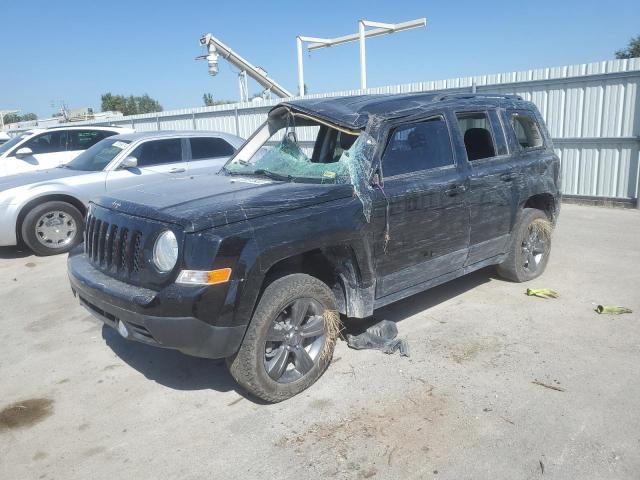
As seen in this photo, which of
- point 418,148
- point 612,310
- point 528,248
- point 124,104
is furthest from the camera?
point 124,104

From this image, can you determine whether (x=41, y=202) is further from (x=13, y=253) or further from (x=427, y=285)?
(x=427, y=285)

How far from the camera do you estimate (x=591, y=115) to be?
9.61 m

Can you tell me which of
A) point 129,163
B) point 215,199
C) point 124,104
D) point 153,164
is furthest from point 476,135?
point 124,104

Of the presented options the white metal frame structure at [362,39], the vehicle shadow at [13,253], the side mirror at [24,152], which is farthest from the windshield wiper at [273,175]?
the white metal frame structure at [362,39]

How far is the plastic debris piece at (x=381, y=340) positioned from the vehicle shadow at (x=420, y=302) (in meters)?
0.22

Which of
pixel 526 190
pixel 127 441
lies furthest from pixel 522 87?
pixel 127 441

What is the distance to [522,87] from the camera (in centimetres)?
1037

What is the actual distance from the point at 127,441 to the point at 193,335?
0.78 m

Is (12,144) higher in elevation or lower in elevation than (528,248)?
higher

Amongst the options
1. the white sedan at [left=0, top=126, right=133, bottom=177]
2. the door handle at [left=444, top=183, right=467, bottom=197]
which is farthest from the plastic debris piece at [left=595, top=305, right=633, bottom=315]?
the white sedan at [left=0, top=126, right=133, bottom=177]

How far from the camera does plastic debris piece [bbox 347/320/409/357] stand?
4161 mm

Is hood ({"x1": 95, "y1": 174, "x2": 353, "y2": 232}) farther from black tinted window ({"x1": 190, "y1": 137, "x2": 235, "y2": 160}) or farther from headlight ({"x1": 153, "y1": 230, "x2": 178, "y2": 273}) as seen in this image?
black tinted window ({"x1": 190, "y1": 137, "x2": 235, "y2": 160})

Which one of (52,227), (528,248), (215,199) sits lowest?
(528,248)

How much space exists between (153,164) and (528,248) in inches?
219
